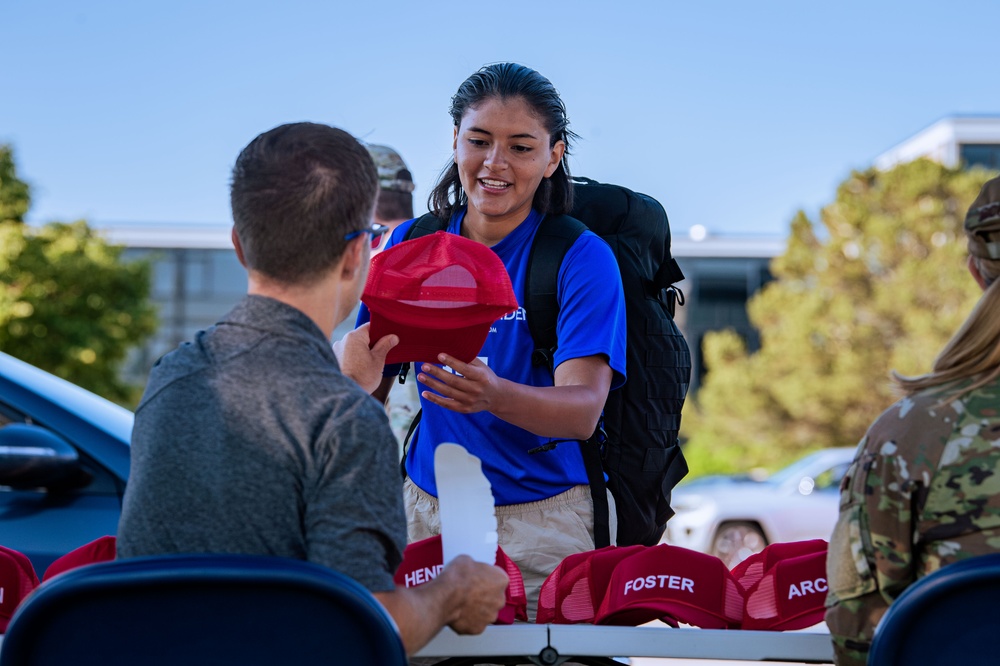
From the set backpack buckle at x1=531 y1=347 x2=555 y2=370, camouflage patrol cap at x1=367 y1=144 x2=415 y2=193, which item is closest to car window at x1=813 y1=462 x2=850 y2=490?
camouflage patrol cap at x1=367 y1=144 x2=415 y2=193

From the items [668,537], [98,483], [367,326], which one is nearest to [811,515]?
[668,537]

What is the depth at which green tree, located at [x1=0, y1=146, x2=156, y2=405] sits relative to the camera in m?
23.4

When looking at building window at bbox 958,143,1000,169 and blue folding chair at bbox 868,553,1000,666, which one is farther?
building window at bbox 958,143,1000,169

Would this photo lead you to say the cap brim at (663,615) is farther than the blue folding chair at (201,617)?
Yes

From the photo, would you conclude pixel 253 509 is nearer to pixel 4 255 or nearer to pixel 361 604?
pixel 361 604

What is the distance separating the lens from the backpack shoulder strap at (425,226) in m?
2.85

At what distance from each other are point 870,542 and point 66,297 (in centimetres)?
2403

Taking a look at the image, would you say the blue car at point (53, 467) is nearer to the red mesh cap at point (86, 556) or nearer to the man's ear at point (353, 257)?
the red mesh cap at point (86, 556)

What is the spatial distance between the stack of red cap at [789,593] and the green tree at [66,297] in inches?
894

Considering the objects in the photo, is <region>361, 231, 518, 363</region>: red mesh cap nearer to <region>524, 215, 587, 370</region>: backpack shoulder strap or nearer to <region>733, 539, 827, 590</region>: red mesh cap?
<region>524, 215, 587, 370</region>: backpack shoulder strap

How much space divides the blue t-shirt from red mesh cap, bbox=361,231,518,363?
31 cm

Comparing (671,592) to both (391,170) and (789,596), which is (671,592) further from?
(391,170)

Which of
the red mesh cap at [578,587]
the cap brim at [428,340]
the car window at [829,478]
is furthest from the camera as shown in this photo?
the car window at [829,478]

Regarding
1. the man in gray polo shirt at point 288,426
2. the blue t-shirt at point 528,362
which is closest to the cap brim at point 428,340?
the blue t-shirt at point 528,362
